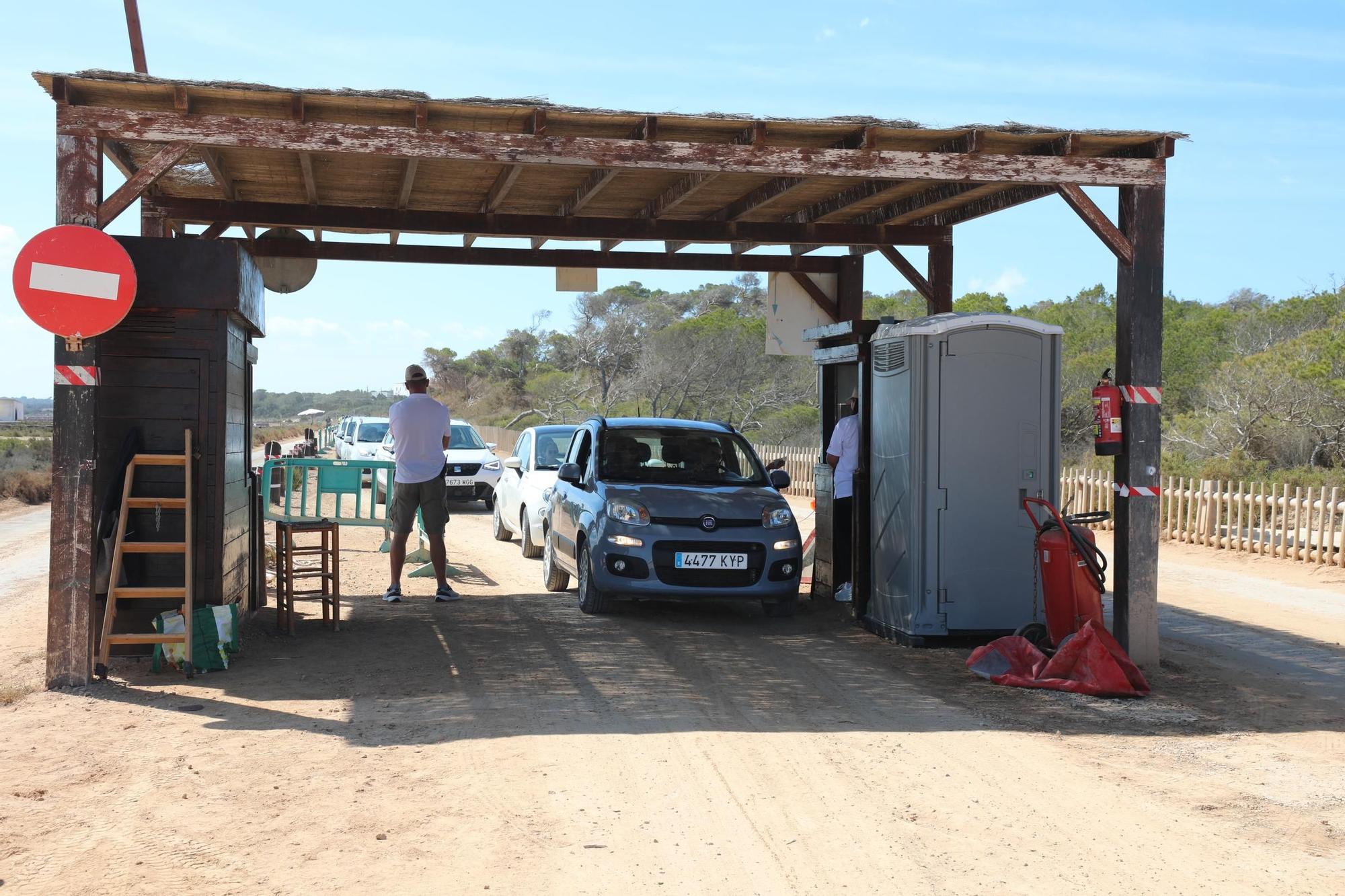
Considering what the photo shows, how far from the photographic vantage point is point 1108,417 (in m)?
9.07

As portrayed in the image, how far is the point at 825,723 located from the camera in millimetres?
7125

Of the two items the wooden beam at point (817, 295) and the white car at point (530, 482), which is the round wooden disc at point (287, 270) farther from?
the wooden beam at point (817, 295)

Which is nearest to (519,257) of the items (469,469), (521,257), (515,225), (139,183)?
(521,257)

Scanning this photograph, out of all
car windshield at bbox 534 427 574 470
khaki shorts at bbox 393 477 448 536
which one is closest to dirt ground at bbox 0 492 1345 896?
khaki shorts at bbox 393 477 448 536

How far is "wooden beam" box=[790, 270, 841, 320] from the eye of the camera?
15374mm

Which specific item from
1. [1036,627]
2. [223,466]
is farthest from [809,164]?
[223,466]

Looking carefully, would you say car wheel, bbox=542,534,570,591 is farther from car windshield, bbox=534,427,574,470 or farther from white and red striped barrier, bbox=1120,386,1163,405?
white and red striped barrier, bbox=1120,386,1163,405

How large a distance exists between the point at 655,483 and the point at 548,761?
16.8 feet

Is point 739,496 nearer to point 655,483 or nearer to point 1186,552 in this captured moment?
point 655,483

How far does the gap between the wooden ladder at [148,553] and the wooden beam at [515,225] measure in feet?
16.1

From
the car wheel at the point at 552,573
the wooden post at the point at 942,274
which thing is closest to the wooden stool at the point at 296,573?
the car wheel at the point at 552,573

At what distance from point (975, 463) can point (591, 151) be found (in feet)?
12.0

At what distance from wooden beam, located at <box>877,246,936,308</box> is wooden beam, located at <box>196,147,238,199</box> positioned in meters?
6.91

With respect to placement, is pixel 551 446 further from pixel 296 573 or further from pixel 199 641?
pixel 199 641
